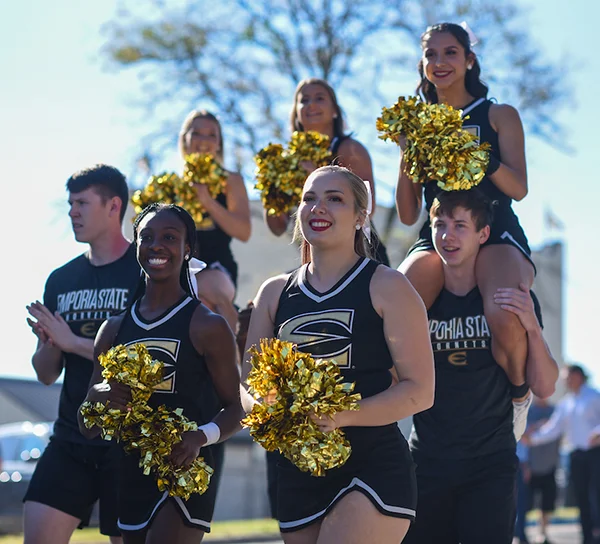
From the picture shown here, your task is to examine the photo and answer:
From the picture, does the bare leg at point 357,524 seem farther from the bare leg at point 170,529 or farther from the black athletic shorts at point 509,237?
the black athletic shorts at point 509,237

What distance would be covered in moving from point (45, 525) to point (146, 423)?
4.56ft

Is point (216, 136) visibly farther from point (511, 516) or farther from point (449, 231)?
point (511, 516)

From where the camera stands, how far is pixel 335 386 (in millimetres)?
3916

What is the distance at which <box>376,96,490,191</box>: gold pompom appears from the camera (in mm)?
5379

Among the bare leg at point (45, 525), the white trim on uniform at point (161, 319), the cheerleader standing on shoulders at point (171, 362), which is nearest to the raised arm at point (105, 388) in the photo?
the cheerleader standing on shoulders at point (171, 362)

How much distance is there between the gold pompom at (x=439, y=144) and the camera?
5379mm

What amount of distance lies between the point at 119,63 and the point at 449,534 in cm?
1782

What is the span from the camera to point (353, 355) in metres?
4.23

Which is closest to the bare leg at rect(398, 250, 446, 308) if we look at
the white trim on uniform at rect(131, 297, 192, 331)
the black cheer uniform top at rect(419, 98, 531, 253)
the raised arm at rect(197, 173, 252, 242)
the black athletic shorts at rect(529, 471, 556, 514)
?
the black cheer uniform top at rect(419, 98, 531, 253)

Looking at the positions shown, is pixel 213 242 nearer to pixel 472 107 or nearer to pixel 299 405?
pixel 472 107

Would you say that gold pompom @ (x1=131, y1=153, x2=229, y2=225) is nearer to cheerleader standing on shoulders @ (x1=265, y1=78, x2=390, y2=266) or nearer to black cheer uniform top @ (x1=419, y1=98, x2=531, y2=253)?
cheerleader standing on shoulders @ (x1=265, y1=78, x2=390, y2=266)

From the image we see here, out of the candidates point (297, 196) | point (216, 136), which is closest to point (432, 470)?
point (297, 196)

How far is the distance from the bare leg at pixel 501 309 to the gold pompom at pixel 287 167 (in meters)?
1.39

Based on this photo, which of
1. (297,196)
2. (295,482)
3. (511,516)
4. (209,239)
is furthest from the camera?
(209,239)
